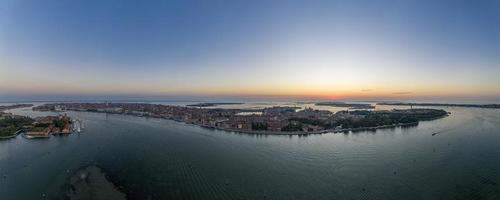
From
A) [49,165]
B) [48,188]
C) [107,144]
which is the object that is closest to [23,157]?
[49,165]

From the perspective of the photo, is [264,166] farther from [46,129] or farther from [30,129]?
[30,129]

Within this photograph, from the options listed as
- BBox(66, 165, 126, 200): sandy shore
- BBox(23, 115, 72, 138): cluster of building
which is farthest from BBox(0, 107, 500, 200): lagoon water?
BBox(23, 115, 72, 138): cluster of building

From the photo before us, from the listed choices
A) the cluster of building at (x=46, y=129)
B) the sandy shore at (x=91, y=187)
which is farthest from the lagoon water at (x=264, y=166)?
the cluster of building at (x=46, y=129)

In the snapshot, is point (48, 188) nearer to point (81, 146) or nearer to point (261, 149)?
point (81, 146)

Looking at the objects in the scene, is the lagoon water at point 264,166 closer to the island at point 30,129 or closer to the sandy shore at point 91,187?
the sandy shore at point 91,187

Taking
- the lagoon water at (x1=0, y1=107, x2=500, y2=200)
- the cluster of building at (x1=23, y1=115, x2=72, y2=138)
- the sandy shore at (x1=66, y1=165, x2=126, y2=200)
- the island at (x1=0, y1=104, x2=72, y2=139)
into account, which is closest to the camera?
the sandy shore at (x1=66, y1=165, x2=126, y2=200)

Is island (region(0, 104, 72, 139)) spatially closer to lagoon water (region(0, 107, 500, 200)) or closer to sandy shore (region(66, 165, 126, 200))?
lagoon water (region(0, 107, 500, 200))

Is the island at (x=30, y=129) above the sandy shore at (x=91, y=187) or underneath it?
above
